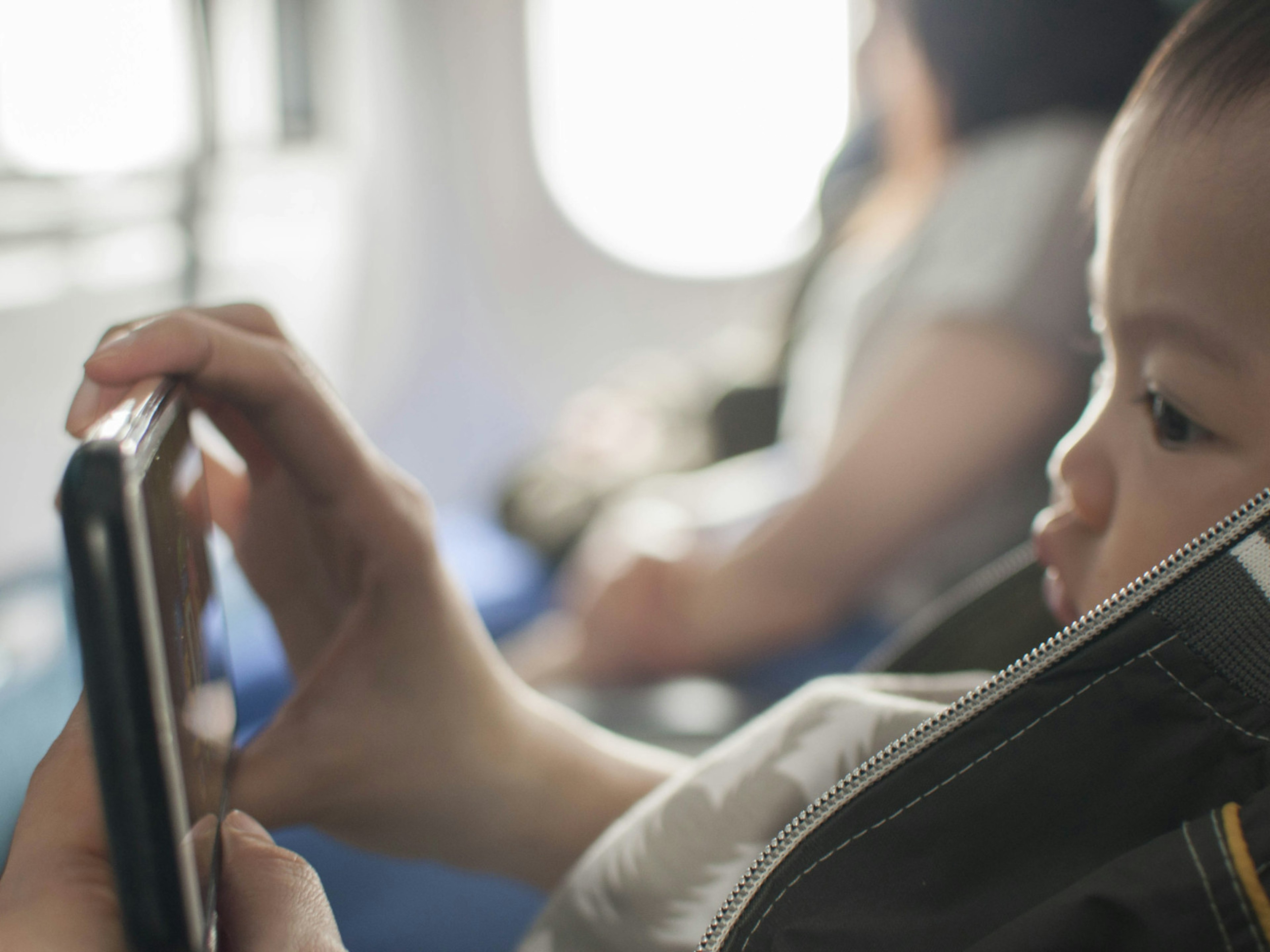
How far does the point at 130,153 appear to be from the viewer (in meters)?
1.29

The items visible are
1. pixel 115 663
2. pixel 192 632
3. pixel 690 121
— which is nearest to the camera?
pixel 115 663

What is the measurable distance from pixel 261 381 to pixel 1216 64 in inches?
14.8

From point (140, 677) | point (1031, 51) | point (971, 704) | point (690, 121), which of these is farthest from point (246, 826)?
point (690, 121)

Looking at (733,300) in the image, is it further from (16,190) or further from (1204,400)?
(1204,400)

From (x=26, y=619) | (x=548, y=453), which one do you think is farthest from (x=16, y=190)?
(x=548, y=453)

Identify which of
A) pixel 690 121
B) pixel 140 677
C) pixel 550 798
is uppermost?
→ pixel 690 121

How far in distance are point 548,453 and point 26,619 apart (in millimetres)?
918

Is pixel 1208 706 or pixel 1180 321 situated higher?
pixel 1180 321

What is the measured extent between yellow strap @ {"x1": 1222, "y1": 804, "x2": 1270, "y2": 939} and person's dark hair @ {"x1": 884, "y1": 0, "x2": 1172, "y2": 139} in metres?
0.83

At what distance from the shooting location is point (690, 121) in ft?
8.64

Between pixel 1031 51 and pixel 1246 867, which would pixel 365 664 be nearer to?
pixel 1246 867

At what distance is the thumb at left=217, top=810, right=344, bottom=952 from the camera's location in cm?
29

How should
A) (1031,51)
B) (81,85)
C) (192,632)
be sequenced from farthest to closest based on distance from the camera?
(81,85) < (1031,51) < (192,632)

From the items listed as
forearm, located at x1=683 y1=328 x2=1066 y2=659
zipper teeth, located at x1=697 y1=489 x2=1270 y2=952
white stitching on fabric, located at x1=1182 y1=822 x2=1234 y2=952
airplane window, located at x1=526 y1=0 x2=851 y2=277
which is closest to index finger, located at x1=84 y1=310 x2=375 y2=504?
zipper teeth, located at x1=697 y1=489 x2=1270 y2=952
